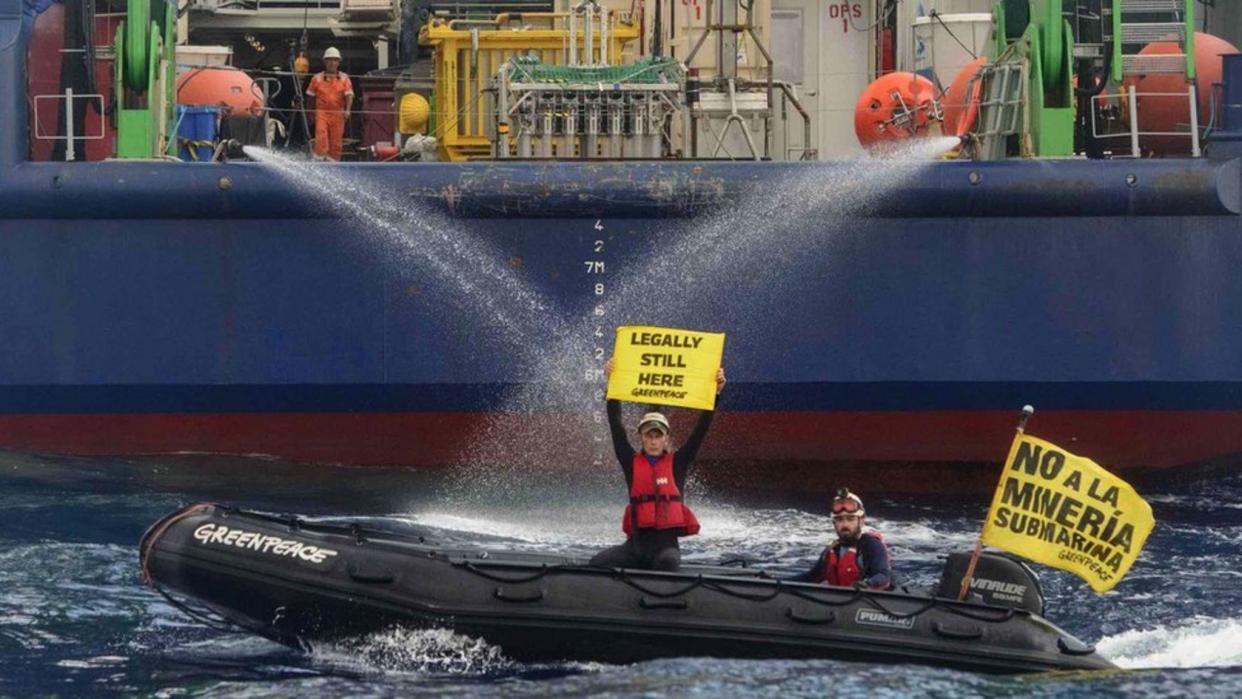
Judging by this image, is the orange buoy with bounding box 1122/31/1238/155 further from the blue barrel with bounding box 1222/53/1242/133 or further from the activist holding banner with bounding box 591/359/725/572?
the activist holding banner with bounding box 591/359/725/572

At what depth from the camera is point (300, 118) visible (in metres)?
20.8

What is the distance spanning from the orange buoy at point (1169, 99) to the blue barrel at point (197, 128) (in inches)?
298

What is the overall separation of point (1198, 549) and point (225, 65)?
984 centimetres

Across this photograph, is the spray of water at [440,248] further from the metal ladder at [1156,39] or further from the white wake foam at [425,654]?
the white wake foam at [425,654]

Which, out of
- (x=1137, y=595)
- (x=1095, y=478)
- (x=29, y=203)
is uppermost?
(x=29, y=203)

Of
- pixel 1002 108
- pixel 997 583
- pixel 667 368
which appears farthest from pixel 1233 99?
pixel 997 583

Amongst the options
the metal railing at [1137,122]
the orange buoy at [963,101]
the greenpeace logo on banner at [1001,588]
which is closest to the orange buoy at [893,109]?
the orange buoy at [963,101]

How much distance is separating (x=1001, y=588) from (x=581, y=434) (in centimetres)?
617

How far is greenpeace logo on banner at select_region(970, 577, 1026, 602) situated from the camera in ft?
38.2

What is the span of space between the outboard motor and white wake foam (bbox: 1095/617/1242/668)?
59 centimetres

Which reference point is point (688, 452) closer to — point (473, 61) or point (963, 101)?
point (963, 101)

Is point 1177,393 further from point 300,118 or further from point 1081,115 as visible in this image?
point 300,118

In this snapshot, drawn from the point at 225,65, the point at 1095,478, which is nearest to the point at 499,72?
the point at 225,65

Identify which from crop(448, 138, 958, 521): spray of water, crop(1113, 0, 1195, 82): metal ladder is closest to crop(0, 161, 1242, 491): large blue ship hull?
crop(448, 138, 958, 521): spray of water
